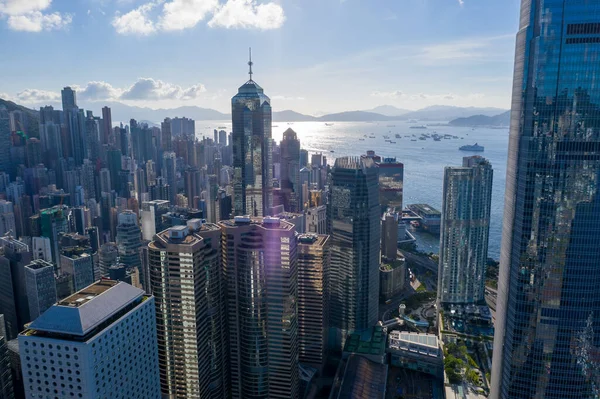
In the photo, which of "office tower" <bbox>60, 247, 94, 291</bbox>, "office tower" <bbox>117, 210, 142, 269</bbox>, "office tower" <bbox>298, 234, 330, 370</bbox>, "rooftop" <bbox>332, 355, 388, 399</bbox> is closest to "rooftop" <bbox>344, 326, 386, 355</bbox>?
"rooftop" <bbox>332, 355, 388, 399</bbox>

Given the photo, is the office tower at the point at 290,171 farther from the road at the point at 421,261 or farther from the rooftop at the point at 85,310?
the rooftop at the point at 85,310

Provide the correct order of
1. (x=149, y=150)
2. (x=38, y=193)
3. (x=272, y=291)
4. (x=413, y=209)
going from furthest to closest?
1. (x=149, y=150)
2. (x=413, y=209)
3. (x=38, y=193)
4. (x=272, y=291)

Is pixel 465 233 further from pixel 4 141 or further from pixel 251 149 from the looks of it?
pixel 4 141

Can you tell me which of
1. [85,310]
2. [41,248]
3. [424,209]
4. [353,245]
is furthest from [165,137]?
[85,310]

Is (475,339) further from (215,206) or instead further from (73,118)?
(73,118)

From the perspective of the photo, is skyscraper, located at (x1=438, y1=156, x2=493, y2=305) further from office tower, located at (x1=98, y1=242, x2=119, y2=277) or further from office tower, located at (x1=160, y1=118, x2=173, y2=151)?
office tower, located at (x1=160, y1=118, x2=173, y2=151)

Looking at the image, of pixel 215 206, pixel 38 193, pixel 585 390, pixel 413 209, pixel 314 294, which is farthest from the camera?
pixel 413 209

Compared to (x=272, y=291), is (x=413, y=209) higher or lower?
lower

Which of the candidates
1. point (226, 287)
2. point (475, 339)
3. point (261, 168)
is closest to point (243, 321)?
point (226, 287)
